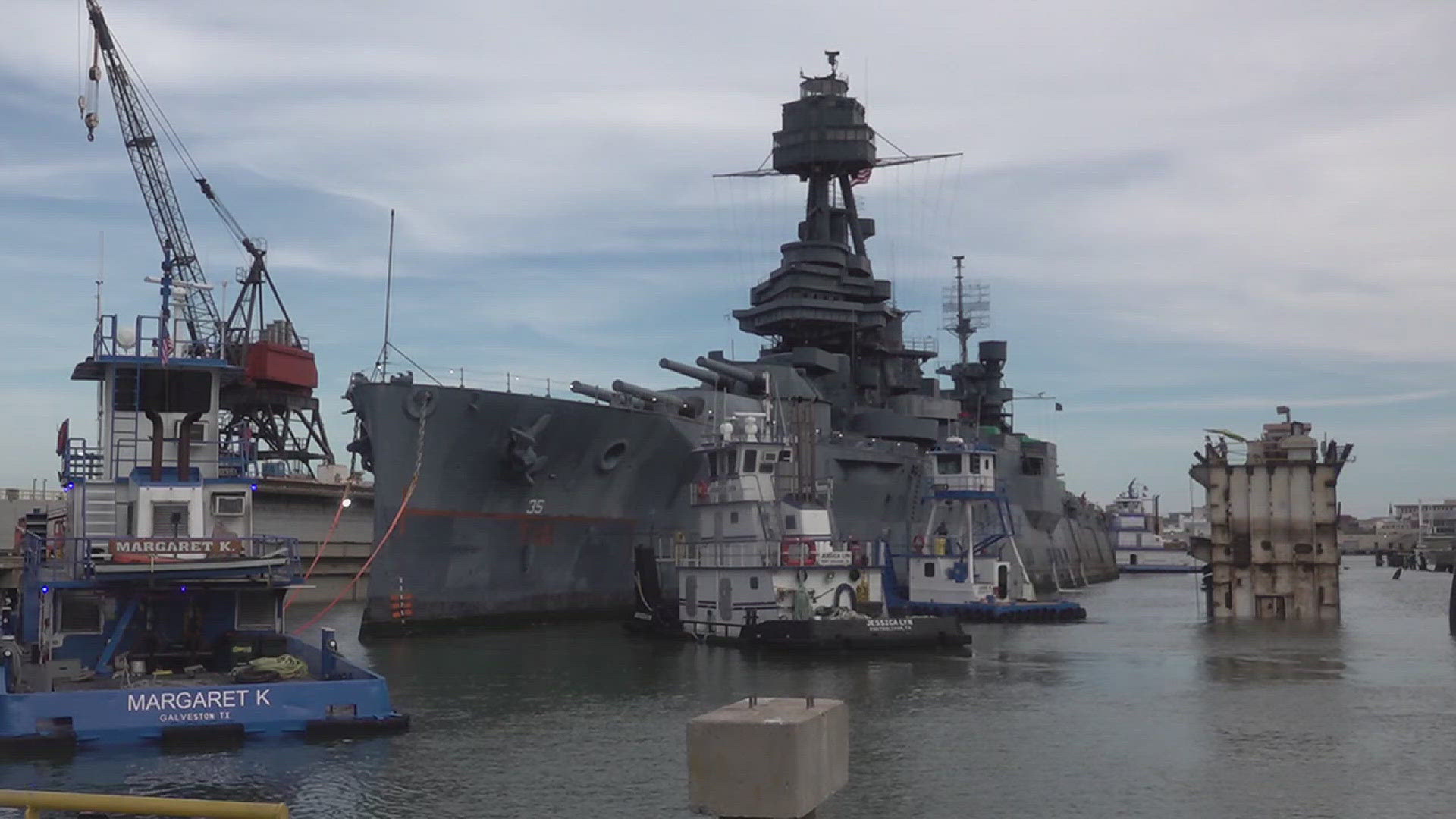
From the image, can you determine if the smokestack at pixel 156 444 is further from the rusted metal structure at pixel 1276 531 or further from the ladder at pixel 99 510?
the rusted metal structure at pixel 1276 531

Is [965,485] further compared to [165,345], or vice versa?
[965,485]

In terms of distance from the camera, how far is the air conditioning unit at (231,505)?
24.0 m

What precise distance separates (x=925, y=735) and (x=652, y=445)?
2502 cm

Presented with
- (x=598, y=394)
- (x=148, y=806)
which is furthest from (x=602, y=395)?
(x=148, y=806)

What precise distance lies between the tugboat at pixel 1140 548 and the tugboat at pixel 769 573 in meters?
74.6

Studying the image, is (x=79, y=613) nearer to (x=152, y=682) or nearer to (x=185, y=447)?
(x=152, y=682)

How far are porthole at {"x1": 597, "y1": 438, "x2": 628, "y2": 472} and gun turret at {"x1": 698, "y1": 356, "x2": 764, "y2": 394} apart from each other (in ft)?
25.4

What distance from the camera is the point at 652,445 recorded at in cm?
4788

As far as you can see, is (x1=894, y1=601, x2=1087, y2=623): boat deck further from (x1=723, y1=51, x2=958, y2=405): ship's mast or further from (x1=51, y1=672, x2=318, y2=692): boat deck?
(x1=51, y1=672, x2=318, y2=692): boat deck

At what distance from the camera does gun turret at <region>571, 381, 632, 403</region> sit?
48.1m

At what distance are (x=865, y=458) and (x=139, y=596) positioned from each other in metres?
35.8

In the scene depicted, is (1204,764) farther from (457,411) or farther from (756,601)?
(457,411)

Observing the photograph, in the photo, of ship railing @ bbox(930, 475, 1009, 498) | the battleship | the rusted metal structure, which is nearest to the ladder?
the battleship

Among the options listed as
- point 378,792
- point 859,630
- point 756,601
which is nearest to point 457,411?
point 756,601
